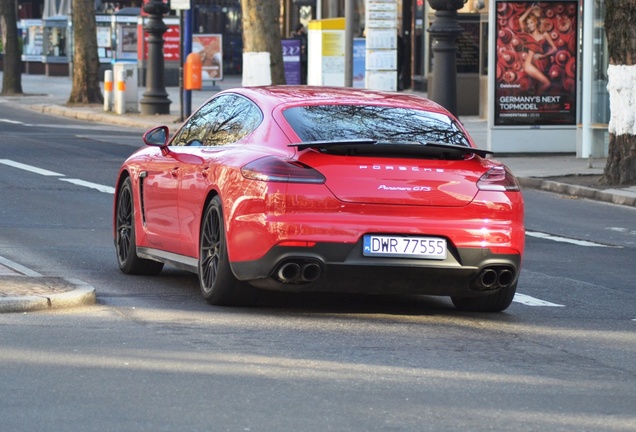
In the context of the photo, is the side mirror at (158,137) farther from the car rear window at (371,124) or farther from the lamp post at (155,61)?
the lamp post at (155,61)

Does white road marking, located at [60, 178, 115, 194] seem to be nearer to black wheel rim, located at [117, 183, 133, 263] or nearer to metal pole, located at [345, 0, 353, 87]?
black wheel rim, located at [117, 183, 133, 263]

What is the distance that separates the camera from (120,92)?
3634cm

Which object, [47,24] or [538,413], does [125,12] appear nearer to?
[47,24]

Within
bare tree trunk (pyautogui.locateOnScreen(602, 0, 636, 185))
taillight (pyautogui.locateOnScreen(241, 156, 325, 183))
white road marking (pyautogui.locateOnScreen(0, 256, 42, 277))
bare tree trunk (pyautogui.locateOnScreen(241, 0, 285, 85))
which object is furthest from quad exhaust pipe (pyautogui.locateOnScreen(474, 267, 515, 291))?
bare tree trunk (pyautogui.locateOnScreen(241, 0, 285, 85))

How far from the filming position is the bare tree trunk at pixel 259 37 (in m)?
32.5

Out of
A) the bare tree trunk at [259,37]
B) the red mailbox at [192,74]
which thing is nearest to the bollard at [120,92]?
the red mailbox at [192,74]

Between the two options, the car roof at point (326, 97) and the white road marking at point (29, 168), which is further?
the white road marking at point (29, 168)

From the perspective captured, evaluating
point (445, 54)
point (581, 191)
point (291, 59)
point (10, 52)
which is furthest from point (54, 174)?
point (10, 52)

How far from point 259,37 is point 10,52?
1329cm

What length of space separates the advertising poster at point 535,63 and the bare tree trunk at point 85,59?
17350mm

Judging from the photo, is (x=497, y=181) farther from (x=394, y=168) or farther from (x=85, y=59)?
(x=85, y=59)

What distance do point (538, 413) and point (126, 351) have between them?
224cm

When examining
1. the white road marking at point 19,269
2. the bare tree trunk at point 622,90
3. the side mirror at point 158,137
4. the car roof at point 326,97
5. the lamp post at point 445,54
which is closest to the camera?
the car roof at point 326,97

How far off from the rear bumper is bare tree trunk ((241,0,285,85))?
23436 millimetres
